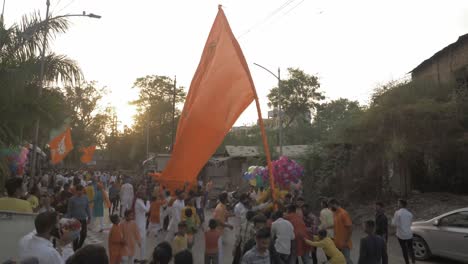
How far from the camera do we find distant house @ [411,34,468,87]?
717 inches

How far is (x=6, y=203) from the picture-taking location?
18.5ft

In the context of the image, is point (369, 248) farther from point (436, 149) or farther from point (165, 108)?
point (165, 108)

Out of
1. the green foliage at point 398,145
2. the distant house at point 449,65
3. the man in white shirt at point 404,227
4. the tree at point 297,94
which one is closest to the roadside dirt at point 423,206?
the green foliage at point 398,145

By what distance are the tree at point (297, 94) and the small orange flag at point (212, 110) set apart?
130 ft

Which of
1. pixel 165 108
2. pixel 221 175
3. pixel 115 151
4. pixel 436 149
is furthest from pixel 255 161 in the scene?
pixel 115 151

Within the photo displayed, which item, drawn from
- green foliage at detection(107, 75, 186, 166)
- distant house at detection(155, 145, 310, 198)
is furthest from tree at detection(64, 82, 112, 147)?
distant house at detection(155, 145, 310, 198)

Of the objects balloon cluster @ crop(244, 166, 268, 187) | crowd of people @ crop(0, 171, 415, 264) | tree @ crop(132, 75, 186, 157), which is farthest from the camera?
tree @ crop(132, 75, 186, 157)

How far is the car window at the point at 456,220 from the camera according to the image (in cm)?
938

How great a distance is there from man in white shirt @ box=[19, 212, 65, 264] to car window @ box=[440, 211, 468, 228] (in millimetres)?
8535

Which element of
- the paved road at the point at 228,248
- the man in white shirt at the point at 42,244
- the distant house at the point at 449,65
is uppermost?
the distant house at the point at 449,65

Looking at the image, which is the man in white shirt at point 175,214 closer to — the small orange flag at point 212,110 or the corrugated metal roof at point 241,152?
the small orange flag at point 212,110

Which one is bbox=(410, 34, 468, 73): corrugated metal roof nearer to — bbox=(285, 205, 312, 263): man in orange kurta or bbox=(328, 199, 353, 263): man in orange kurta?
bbox=(328, 199, 353, 263): man in orange kurta

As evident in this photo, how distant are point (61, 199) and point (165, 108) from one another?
160ft

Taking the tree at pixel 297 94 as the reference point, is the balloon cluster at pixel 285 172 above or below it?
below
